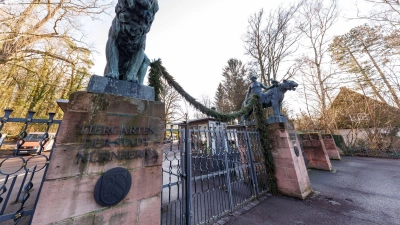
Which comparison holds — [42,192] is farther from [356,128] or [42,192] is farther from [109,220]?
[356,128]

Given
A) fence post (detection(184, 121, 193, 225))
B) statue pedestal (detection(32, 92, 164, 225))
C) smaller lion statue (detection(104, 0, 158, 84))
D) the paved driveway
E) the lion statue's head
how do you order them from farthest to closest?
the lion statue's head, the paved driveway, fence post (detection(184, 121, 193, 225)), smaller lion statue (detection(104, 0, 158, 84)), statue pedestal (detection(32, 92, 164, 225))

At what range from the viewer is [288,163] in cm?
442

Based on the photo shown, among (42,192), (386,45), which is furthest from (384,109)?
(42,192)

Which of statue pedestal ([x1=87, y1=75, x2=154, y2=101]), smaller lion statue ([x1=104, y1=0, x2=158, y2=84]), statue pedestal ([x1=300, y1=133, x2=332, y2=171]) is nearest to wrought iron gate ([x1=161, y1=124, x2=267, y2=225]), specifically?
statue pedestal ([x1=87, y1=75, x2=154, y2=101])

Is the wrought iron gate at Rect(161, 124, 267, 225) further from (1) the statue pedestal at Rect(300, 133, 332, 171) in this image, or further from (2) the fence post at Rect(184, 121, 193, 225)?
(1) the statue pedestal at Rect(300, 133, 332, 171)

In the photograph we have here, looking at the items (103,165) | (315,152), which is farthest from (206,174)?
(315,152)

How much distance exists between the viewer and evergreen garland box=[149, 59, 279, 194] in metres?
3.19

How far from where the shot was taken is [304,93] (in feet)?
49.2

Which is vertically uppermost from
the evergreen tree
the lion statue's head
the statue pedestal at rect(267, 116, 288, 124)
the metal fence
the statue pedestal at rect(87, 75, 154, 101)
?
the evergreen tree

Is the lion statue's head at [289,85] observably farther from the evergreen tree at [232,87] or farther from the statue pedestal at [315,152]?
the evergreen tree at [232,87]

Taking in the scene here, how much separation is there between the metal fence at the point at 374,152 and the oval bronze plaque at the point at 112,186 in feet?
58.4

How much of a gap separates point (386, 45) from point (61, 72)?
28177 mm

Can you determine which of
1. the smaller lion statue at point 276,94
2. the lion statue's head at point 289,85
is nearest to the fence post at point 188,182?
the smaller lion statue at point 276,94

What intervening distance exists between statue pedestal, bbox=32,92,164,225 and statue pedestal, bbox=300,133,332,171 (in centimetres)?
940
